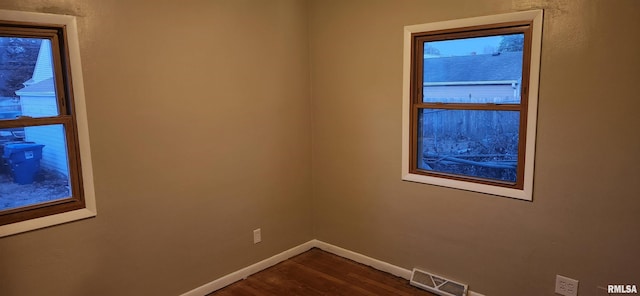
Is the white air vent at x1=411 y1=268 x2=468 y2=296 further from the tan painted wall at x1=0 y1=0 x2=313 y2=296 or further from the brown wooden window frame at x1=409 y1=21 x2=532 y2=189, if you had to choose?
the tan painted wall at x1=0 y1=0 x2=313 y2=296

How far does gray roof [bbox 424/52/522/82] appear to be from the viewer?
8.70ft

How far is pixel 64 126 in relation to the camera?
95.1 inches

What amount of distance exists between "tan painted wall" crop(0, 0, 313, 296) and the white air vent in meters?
1.19

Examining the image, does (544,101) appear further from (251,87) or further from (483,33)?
(251,87)

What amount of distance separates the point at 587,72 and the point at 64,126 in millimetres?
3046

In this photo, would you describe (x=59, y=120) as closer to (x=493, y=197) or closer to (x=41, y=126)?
(x=41, y=126)

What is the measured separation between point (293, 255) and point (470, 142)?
6.20ft

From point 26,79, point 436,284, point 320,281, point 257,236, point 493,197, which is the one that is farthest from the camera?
point 257,236

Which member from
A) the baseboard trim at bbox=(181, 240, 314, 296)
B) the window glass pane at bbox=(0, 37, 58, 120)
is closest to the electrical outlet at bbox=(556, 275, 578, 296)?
the baseboard trim at bbox=(181, 240, 314, 296)

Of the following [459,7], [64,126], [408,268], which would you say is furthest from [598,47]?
[64,126]

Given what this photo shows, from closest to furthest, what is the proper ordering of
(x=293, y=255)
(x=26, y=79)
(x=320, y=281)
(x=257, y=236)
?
(x=26, y=79) → (x=320, y=281) → (x=257, y=236) → (x=293, y=255)

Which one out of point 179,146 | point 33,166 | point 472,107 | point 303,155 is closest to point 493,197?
point 472,107

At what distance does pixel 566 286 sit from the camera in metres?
2.56

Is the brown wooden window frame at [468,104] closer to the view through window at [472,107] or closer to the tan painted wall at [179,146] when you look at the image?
the view through window at [472,107]
